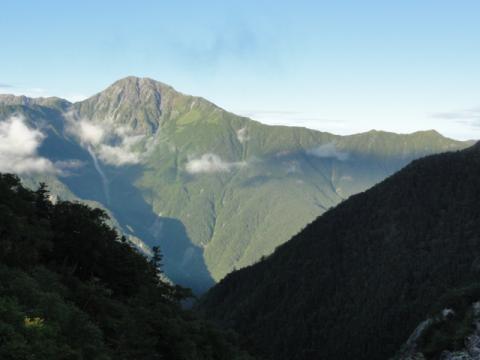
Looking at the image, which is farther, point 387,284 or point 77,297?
point 387,284

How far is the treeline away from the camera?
1210 inches

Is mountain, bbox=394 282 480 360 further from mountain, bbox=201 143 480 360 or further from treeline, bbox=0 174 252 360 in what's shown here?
treeline, bbox=0 174 252 360

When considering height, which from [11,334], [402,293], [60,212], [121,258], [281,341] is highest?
[60,212]

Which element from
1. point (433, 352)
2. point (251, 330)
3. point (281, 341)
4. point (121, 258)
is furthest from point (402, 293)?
point (121, 258)

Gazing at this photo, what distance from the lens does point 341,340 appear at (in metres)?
152

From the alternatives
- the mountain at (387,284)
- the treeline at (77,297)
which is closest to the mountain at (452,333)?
the mountain at (387,284)

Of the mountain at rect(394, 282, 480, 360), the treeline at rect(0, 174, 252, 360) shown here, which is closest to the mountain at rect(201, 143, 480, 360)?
the mountain at rect(394, 282, 480, 360)

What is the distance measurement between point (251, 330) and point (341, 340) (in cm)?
4629

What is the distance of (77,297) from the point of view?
46969 millimetres

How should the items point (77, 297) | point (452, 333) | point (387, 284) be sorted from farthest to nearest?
point (387, 284) → point (452, 333) → point (77, 297)

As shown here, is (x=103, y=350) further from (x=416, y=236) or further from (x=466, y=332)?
(x=416, y=236)

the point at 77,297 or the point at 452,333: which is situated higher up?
the point at 77,297

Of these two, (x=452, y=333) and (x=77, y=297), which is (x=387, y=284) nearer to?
(x=452, y=333)

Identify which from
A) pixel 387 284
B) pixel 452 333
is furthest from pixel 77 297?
pixel 387 284
